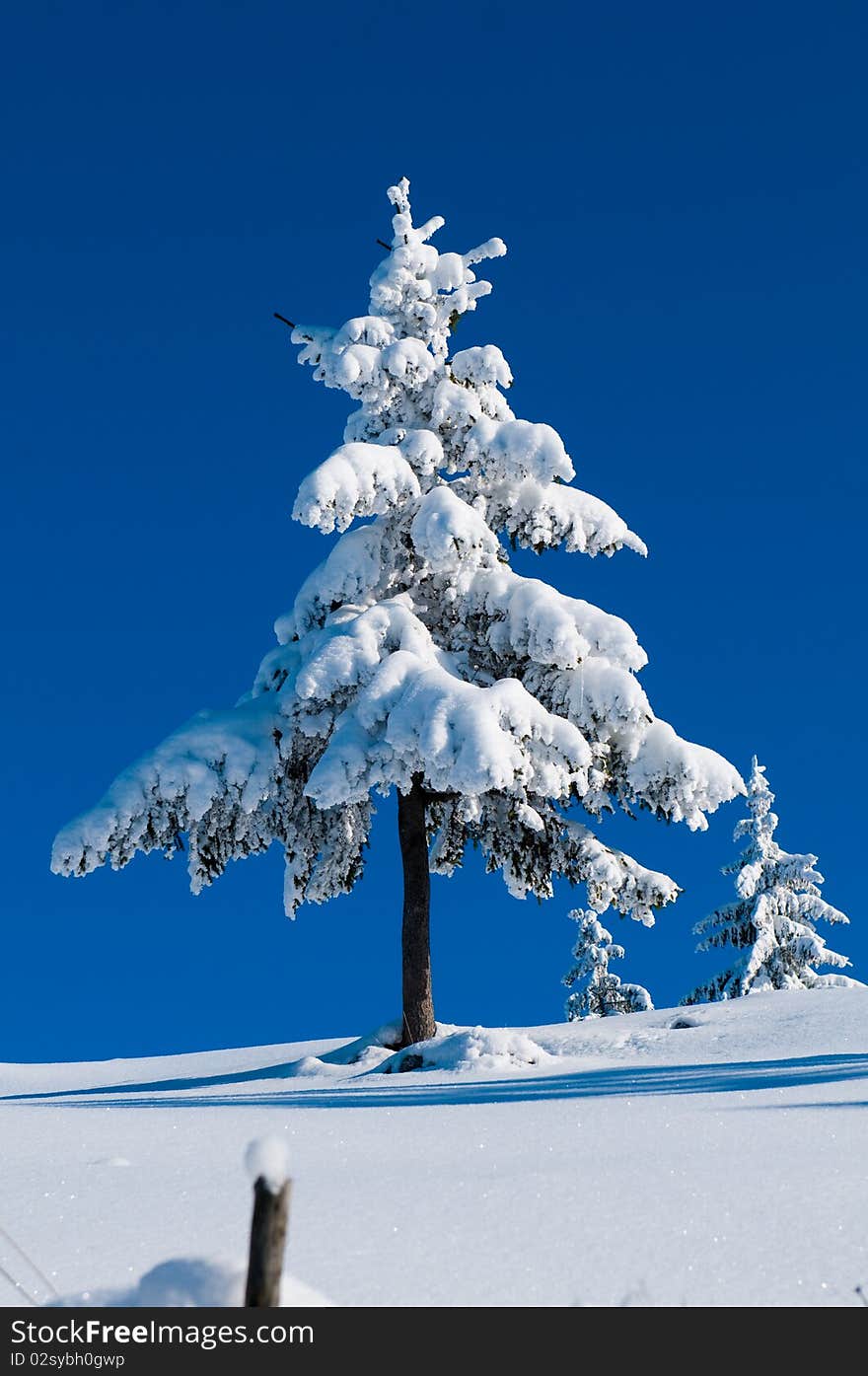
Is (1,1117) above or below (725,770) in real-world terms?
below

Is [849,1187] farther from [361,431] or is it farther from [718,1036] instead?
[361,431]

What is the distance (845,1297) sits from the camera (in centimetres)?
330

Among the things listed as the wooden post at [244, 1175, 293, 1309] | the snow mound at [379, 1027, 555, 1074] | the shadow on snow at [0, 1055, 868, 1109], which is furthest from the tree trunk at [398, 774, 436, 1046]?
the wooden post at [244, 1175, 293, 1309]

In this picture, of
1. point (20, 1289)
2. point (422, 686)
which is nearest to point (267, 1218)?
point (20, 1289)

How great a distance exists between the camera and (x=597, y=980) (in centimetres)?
3319

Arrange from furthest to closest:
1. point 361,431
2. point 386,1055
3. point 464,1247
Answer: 1. point 361,431
2. point 386,1055
3. point 464,1247

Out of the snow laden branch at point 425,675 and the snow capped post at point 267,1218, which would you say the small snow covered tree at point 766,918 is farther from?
the snow capped post at point 267,1218

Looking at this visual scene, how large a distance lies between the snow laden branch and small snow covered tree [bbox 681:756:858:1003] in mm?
13950

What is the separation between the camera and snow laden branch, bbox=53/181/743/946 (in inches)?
576

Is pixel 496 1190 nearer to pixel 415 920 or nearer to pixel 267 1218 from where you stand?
pixel 267 1218

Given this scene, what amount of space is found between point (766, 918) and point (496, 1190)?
26.5 m

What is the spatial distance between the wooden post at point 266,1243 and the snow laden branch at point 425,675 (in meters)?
11.4
